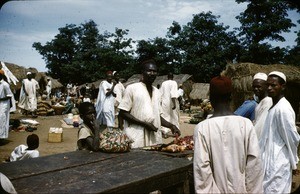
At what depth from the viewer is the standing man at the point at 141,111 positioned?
4.46m

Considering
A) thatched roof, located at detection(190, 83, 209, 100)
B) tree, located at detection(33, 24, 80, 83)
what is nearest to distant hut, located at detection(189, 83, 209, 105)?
thatched roof, located at detection(190, 83, 209, 100)

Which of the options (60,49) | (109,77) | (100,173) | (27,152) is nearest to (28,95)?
(109,77)

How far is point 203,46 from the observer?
39.2m

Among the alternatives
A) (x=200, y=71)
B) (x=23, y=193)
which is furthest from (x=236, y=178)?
(x=200, y=71)

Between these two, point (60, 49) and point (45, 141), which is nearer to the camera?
point (45, 141)

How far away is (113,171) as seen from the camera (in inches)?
119

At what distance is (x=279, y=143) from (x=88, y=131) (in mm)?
2396

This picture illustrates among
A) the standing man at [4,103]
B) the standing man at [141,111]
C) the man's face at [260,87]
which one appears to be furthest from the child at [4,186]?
the standing man at [4,103]

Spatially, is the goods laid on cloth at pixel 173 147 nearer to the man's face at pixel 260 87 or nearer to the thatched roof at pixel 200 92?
the man's face at pixel 260 87

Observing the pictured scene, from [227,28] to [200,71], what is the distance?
7.83 m

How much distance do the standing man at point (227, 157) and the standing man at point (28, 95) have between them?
44.6 ft

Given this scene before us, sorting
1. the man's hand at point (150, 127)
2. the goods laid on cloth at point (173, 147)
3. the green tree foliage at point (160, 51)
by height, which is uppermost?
the green tree foliage at point (160, 51)

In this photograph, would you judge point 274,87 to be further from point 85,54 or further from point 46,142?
point 85,54

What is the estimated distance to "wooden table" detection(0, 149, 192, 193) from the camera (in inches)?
101
